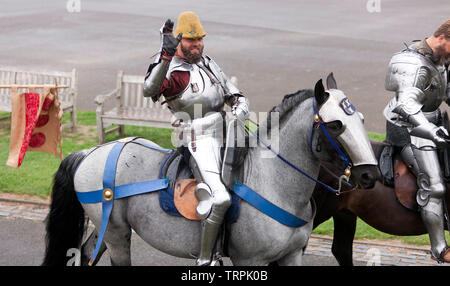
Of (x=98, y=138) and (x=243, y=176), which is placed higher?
(x=243, y=176)

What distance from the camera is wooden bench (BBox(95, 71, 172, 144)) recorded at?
1035cm

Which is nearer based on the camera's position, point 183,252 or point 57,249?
point 183,252

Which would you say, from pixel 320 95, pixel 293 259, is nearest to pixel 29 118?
pixel 293 259

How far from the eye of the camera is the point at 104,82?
14.2m

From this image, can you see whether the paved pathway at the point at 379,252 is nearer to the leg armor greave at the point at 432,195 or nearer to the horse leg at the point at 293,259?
the leg armor greave at the point at 432,195

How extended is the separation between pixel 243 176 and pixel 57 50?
13.1 m

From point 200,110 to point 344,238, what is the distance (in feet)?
7.50

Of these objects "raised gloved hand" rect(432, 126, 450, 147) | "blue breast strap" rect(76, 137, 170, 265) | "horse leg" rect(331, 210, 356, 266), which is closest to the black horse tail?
"blue breast strap" rect(76, 137, 170, 265)

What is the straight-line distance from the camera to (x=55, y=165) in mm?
9727

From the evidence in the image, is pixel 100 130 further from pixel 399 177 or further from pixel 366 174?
pixel 366 174

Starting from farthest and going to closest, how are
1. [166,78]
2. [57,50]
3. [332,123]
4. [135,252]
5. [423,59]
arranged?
[57,50] < [135,252] < [423,59] < [166,78] < [332,123]

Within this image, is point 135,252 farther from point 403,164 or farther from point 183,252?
point 403,164

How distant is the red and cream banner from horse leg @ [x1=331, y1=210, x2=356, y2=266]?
3.01 meters
